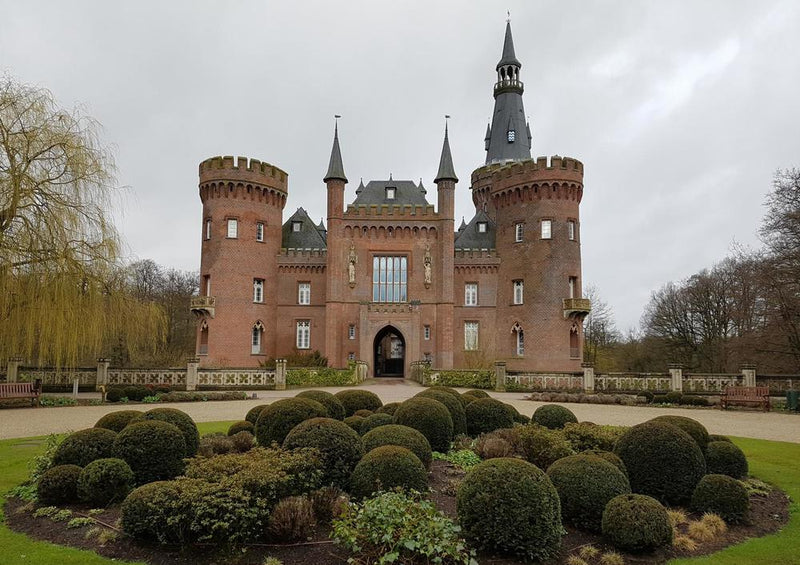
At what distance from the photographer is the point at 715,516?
838cm

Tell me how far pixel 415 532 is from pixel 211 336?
33402mm

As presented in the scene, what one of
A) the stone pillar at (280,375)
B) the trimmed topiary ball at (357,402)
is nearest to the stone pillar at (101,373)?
the stone pillar at (280,375)

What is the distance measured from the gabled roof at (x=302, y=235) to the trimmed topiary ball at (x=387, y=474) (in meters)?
34.3

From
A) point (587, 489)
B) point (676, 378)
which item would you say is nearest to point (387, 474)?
point (587, 489)

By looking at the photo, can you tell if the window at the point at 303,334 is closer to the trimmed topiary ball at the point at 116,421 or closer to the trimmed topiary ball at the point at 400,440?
the trimmed topiary ball at the point at 116,421

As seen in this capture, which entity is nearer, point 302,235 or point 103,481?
point 103,481

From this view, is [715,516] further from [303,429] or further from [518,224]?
[518,224]

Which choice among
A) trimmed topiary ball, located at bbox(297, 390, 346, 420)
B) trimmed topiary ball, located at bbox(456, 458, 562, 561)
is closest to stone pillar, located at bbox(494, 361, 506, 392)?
trimmed topiary ball, located at bbox(297, 390, 346, 420)

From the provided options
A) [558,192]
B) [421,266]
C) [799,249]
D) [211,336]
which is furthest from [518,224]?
[211,336]

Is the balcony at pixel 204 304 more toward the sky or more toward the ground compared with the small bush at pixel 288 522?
more toward the sky

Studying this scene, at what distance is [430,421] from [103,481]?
5.37 metres

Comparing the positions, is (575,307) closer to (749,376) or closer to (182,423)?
(749,376)

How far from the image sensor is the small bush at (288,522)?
7059 millimetres

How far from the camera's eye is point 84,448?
915 cm
